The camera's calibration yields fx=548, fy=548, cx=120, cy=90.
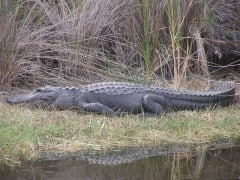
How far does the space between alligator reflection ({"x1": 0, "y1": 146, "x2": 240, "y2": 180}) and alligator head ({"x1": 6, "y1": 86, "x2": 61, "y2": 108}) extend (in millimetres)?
1679

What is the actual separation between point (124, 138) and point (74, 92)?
49.2 inches

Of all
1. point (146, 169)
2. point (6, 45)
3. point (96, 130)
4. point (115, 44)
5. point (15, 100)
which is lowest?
point (146, 169)

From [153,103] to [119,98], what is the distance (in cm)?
38

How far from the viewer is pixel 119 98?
19.9 feet

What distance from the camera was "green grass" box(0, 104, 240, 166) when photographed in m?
4.83

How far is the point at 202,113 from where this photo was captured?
236 inches

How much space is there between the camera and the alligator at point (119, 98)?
6027 millimetres

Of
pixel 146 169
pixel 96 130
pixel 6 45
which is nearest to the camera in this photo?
pixel 146 169

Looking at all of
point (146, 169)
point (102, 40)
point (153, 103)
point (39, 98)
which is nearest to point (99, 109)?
point (153, 103)

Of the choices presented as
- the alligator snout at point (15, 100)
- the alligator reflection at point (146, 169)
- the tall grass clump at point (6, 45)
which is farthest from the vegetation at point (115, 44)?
the alligator reflection at point (146, 169)

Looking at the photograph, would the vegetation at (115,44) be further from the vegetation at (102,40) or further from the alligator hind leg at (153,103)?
the alligator hind leg at (153,103)

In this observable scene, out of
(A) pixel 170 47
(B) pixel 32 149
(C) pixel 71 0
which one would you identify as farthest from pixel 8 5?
(B) pixel 32 149

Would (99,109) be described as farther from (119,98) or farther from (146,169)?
(146,169)

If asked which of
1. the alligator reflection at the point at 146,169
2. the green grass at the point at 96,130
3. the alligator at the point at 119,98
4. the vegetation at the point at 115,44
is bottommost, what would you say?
the alligator reflection at the point at 146,169
